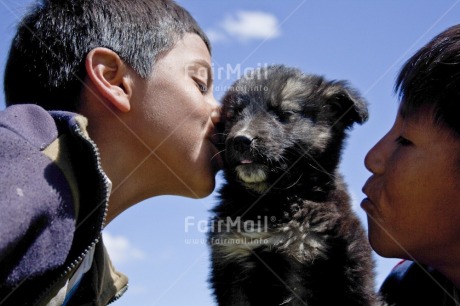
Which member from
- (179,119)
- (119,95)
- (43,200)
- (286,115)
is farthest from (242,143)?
(43,200)

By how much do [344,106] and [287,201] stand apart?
42.7 inches

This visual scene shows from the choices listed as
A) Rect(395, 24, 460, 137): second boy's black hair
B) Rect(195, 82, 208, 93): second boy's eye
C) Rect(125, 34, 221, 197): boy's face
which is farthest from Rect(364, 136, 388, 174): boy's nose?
Rect(195, 82, 208, 93): second boy's eye

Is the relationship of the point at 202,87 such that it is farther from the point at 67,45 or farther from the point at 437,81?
the point at 437,81

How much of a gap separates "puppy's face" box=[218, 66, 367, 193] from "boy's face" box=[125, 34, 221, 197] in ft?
1.28

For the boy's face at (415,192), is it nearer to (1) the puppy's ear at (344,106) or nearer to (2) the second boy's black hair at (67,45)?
(2) the second boy's black hair at (67,45)

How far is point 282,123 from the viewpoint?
4109 millimetres

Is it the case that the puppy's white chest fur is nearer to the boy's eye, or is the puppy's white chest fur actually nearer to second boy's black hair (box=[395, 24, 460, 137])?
the boy's eye

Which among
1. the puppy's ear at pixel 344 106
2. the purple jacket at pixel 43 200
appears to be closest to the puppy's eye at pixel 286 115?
the puppy's ear at pixel 344 106

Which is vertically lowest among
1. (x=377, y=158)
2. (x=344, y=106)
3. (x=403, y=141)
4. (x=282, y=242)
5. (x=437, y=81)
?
(x=282, y=242)

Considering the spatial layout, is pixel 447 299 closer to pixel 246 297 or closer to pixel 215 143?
pixel 246 297

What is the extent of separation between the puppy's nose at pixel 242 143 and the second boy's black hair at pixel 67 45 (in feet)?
2.67

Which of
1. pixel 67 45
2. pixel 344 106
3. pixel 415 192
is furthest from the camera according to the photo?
pixel 344 106

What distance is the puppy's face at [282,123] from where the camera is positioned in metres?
3.69

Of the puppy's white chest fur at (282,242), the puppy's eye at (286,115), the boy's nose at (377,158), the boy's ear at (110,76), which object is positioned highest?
the boy's nose at (377,158)
